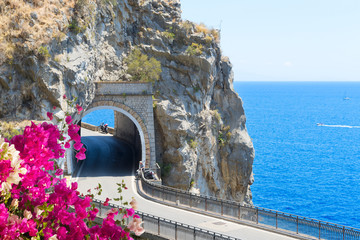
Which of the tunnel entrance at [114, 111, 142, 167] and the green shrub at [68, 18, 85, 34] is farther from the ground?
the green shrub at [68, 18, 85, 34]

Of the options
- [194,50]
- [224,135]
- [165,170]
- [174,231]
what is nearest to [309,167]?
[224,135]

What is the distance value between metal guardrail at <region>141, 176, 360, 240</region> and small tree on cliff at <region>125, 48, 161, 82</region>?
11.8m

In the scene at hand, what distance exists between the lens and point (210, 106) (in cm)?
4525

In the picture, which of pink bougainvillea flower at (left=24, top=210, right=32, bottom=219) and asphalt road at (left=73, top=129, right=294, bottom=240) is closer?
pink bougainvillea flower at (left=24, top=210, right=32, bottom=219)

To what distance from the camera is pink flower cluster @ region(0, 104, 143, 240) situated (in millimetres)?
6148

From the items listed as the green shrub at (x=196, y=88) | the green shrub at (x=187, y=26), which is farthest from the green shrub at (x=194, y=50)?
the green shrub at (x=196, y=88)

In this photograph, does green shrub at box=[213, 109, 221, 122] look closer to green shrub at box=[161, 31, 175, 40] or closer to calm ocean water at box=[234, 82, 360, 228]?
green shrub at box=[161, 31, 175, 40]

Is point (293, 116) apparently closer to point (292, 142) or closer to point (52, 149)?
point (292, 142)

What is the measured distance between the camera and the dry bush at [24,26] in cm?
2978

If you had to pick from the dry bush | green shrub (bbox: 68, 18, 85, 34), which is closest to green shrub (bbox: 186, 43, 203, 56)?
green shrub (bbox: 68, 18, 85, 34)

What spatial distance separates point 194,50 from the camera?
41.8m

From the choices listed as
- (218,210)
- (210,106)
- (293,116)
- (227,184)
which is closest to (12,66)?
(218,210)

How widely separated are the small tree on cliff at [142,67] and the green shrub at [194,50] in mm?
3054

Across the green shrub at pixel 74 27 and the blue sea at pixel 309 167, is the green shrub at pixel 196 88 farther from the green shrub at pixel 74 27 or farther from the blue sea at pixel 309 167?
the blue sea at pixel 309 167
